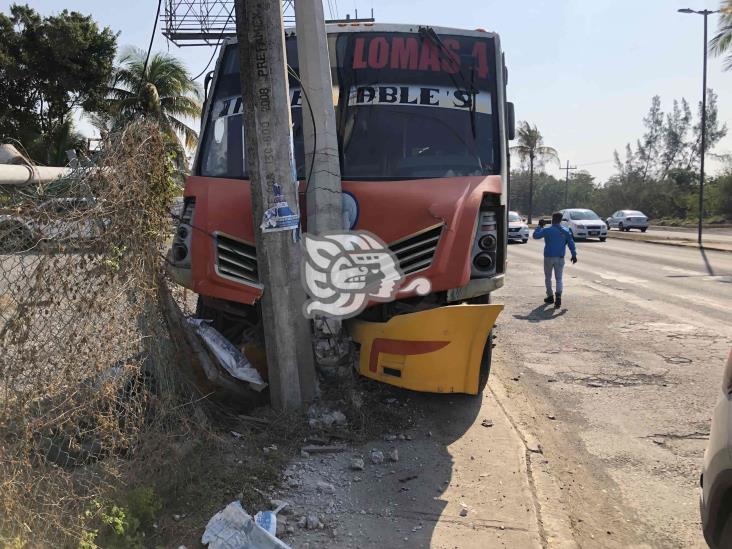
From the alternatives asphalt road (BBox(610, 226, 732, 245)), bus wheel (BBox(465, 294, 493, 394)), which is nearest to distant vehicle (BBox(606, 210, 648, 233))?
asphalt road (BBox(610, 226, 732, 245))

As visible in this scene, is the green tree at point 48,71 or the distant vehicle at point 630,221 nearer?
the green tree at point 48,71

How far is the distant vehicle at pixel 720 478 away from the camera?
249 centimetres

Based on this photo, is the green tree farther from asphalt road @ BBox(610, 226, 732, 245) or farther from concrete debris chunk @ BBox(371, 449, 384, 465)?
asphalt road @ BBox(610, 226, 732, 245)

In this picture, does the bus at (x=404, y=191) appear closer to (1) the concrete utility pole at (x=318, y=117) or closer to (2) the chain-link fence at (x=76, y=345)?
(1) the concrete utility pole at (x=318, y=117)

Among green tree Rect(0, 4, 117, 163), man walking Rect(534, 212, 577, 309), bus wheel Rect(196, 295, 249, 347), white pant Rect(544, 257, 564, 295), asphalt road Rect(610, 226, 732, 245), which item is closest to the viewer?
bus wheel Rect(196, 295, 249, 347)

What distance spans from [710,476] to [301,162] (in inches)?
146

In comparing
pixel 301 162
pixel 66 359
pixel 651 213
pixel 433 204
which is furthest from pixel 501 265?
pixel 651 213

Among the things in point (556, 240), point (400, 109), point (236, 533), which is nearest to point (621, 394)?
point (400, 109)

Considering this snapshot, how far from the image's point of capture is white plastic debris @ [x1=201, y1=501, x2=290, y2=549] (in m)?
2.97

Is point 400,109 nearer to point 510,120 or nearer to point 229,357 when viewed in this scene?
point 510,120

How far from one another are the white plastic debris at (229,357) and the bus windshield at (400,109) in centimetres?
143

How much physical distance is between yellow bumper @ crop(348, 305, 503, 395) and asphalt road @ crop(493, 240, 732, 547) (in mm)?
953

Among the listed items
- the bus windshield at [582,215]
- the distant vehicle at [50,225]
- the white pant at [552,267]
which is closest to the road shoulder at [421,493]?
the distant vehicle at [50,225]

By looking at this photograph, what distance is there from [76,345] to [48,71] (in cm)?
2459
